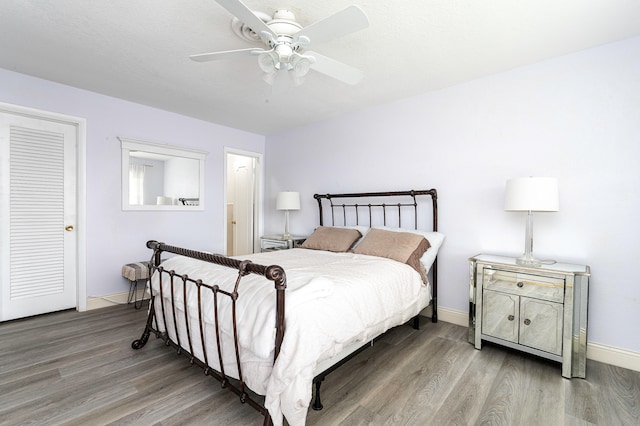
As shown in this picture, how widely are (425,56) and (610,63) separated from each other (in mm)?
1363

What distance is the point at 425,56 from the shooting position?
7.99ft

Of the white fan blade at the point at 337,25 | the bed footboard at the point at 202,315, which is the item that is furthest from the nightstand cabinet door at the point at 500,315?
the white fan blade at the point at 337,25

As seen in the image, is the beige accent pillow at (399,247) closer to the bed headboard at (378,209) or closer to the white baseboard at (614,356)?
the bed headboard at (378,209)

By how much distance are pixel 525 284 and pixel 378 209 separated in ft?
5.57

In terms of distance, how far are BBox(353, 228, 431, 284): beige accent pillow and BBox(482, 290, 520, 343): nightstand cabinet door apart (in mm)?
515

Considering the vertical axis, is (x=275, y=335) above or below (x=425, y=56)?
below

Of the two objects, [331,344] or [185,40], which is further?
[185,40]

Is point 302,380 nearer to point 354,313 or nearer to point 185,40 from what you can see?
point 354,313

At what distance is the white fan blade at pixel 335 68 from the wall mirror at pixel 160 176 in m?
2.63

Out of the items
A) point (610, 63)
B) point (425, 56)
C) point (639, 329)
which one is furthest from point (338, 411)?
point (610, 63)

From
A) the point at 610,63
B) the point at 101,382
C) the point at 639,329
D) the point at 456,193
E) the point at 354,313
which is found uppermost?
the point at 610,63

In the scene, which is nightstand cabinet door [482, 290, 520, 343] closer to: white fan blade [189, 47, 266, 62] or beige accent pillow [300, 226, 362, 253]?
beige accent pillow [300, 226, 362, 253]

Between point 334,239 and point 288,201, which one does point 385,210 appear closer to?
point 334,239

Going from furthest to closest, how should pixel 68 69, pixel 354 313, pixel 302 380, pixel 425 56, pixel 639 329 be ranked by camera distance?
pixel 68 69
pixel 425 56
pixel 639 329
pixel 354 313
pixel 302 380
